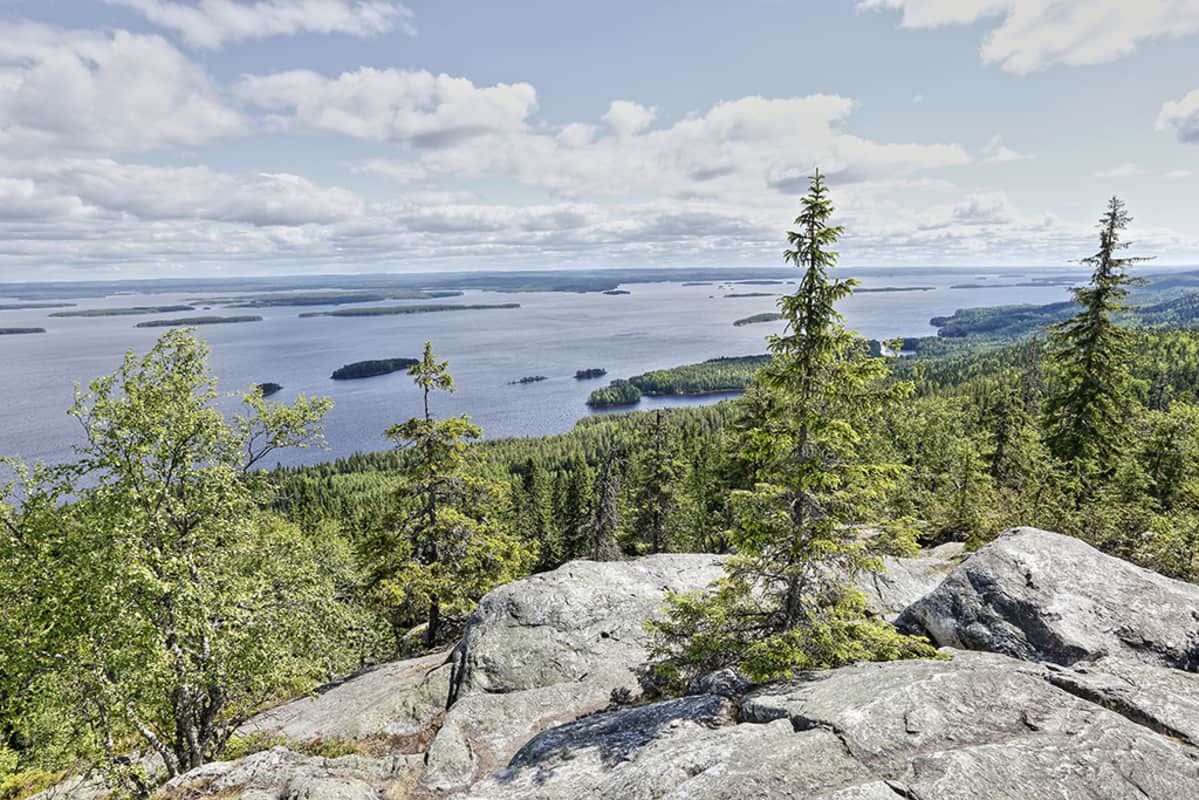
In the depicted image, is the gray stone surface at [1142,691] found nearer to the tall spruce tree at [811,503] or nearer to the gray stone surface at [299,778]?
the tall spruce tree at [811,503]

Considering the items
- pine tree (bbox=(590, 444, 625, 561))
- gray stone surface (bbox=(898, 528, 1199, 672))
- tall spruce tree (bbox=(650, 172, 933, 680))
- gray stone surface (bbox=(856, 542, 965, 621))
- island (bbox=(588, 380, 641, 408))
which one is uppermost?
tall spruce tree (bbox=(650, 172, 933, 680))

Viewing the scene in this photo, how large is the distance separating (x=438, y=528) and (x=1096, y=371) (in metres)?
26.9

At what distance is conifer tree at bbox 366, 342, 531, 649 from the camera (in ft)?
70.6

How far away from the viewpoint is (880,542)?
36.1 feet

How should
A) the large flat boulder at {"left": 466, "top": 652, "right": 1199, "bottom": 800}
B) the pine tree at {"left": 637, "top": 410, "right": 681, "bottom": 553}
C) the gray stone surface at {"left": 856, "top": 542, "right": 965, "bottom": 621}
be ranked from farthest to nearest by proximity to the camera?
the pine tree at {"left": 637, "top": 410, "right": 681, "bottom": 553} < the gray stone surface at {"left": 856, "top": 542, "right": 965, "bottom": 621} < the large flat boulder at {"left": 466, "top": 652, "right": 1199, "bottom": 800}

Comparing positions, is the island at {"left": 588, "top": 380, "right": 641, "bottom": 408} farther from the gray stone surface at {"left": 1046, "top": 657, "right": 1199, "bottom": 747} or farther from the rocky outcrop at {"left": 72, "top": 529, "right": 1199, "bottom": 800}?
the gray stone surface at {"left": 1046, "top": 657, "right": 1199, "bottom": 747}

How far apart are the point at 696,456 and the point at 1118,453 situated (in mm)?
37108

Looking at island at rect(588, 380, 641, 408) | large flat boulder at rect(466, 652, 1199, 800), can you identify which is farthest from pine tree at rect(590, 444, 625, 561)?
island at rect(588, 380, 641, 408)

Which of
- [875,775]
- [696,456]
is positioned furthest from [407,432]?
[696,456]

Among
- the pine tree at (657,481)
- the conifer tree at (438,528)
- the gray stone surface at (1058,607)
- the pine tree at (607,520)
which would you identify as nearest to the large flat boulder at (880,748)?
the gray stone surface at (1058,607)

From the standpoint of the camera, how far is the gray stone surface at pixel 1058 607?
11.8 meters

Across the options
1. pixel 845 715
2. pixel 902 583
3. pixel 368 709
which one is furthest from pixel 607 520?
pixel 845 715

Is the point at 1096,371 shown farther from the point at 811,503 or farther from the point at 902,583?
the point at 811,503

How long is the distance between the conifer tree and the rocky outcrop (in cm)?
370
